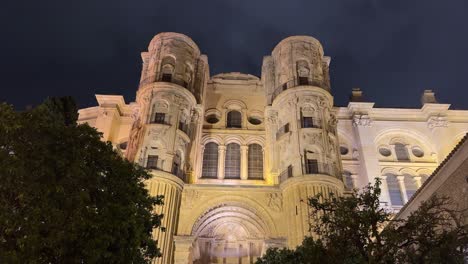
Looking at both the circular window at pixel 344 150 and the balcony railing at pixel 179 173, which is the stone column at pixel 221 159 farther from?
the circular window at pixel 344 150

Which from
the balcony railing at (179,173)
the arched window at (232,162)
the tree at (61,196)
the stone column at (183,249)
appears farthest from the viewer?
the arched window at (232,162)

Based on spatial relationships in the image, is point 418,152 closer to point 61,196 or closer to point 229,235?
Result: point 229,235

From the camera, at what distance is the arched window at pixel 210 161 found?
28406 millimetres

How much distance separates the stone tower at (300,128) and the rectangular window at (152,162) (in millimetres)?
7660

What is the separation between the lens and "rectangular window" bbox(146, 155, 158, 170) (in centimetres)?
2452

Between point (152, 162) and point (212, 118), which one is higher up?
point (212, 118)

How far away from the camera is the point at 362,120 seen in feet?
105

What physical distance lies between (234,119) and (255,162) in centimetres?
430

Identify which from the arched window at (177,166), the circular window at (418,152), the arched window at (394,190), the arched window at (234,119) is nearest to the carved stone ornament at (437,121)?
the circular window at (418,152)

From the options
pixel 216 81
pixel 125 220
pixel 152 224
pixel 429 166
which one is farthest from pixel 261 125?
pixel 125 220

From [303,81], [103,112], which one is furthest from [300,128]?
[103,112]

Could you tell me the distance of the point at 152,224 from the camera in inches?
540

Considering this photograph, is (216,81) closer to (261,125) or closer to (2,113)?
(261,125)

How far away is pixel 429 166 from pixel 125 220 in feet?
83.7
